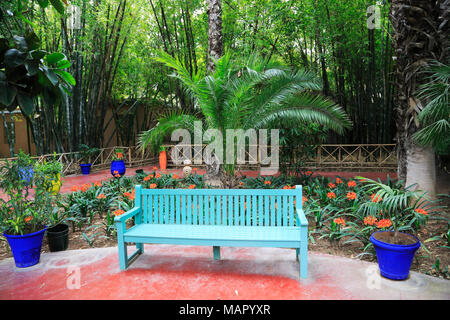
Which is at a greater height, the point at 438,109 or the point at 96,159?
the point at 438,109

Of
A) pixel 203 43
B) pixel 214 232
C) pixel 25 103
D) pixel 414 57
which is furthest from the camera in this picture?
pixel 203 43

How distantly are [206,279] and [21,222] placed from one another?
1876mm

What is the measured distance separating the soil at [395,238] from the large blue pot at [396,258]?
0.22 feet

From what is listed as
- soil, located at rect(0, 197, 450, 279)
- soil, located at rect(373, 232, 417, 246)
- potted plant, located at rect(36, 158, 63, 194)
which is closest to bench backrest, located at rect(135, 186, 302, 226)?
soil, located at rect(0, 197, 450, 279)

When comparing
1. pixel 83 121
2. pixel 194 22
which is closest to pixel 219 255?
pixel 83 121

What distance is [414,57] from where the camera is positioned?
363cm

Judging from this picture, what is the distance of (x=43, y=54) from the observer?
152 centimetres

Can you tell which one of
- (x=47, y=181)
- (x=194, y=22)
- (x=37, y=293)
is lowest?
(x=37, y=293)

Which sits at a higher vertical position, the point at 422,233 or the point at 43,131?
the point at 43,131

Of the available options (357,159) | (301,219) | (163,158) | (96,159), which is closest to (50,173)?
(301,219)

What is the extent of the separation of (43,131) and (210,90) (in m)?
6.85

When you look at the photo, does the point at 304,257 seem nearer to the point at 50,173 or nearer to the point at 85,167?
the point at 50,173

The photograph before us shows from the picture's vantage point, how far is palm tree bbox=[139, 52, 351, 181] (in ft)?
11.2
